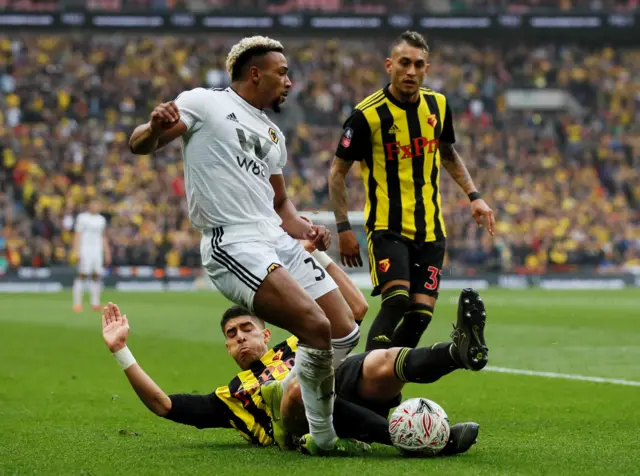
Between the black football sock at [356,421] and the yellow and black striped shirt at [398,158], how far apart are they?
84.3 inches

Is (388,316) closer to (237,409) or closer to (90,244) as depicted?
(237,409)

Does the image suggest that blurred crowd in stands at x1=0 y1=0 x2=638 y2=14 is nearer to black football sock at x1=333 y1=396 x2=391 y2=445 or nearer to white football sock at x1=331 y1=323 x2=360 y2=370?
white football sock at x1=331 y1=323 x2=360 y2=370

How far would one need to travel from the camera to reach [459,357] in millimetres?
5117

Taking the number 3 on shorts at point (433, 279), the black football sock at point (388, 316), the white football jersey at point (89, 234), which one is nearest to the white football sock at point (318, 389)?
the black football sock at point (388, 316)

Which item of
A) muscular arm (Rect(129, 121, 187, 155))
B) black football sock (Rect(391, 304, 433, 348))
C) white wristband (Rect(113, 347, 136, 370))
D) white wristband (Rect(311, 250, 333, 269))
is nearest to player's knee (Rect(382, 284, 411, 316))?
black football sock (Rect(391, 304, 433, 348))

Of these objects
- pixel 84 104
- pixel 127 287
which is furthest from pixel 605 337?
pixel 84 104

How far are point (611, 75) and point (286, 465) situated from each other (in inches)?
1529

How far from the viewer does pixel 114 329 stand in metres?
5.79

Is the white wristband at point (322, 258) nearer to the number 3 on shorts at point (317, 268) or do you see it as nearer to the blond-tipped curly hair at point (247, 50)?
the number 3 on shorts at point (317, 268)

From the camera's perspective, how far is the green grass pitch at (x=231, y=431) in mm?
5273

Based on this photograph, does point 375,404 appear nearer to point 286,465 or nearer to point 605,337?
point 286,465

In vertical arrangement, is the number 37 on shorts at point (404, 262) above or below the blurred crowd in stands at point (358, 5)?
below

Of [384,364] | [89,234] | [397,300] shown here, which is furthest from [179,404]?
[89,234]

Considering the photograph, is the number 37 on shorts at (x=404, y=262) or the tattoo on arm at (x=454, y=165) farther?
the tattoo on arm at (x=454, y=165)
